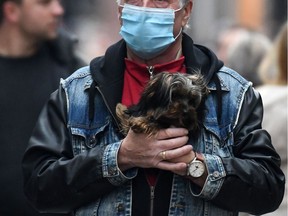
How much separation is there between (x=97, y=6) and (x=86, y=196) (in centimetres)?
2080

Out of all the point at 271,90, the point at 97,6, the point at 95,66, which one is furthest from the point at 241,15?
the point at 95,66

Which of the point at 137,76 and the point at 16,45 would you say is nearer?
the point at 137,76

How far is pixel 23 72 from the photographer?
21.0 feet

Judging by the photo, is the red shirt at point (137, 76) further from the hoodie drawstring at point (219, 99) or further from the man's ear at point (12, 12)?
the man's ear at point (12, 12)

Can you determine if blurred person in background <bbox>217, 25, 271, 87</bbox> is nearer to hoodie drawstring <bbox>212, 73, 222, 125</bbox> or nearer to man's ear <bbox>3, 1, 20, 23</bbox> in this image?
man's ear <bbox>3, 1, 20, 23</bbox>

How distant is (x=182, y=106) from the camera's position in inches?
158

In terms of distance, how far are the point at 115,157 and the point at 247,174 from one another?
49 centimetres

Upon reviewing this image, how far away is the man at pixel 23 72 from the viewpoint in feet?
19.6

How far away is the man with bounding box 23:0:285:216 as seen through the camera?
416cm

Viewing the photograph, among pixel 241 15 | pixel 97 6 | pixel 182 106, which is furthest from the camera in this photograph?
pixel 241 15

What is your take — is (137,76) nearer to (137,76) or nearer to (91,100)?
(137,76)

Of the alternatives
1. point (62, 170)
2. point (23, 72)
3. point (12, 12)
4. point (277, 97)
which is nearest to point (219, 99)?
point (62, 170)

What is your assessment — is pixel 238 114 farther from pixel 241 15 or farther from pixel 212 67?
pixel 241 15

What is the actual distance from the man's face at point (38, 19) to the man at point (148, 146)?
217cm
